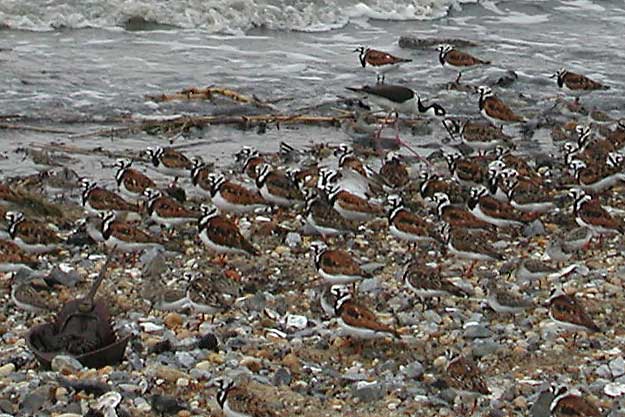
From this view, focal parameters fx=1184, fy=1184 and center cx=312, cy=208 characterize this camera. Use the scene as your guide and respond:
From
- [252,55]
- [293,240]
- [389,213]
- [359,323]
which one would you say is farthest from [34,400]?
[252,55]

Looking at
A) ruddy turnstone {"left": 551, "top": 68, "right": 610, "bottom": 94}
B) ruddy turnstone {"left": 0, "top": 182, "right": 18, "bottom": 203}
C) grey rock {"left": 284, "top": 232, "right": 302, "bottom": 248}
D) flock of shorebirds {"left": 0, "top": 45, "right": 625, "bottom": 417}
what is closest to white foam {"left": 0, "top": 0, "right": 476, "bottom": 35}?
ruddy turnstone {"left": 551, "top": 68, "right": 610, "bottom": 94}

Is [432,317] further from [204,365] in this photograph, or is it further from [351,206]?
[351,206]

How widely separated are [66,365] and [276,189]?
420 centimetres

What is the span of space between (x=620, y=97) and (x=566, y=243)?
7995mm

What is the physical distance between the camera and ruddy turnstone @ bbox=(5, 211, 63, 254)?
966 cm

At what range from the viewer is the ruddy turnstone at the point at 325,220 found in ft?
33.9

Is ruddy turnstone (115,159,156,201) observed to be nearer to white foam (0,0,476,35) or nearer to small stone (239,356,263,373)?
small stone (239,356,263,373)

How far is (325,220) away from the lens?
10352mm

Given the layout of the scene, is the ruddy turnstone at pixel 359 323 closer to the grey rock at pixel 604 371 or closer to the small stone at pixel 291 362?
the small stone at pixel 291 362

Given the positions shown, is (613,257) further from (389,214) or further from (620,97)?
(620,97)

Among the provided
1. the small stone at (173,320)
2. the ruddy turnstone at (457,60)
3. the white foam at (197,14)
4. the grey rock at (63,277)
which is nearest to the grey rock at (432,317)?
the small stone at (173,320)

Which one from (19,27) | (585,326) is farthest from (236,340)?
(19,27)

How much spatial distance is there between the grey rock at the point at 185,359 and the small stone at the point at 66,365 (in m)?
0.67

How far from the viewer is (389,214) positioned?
1038cm
